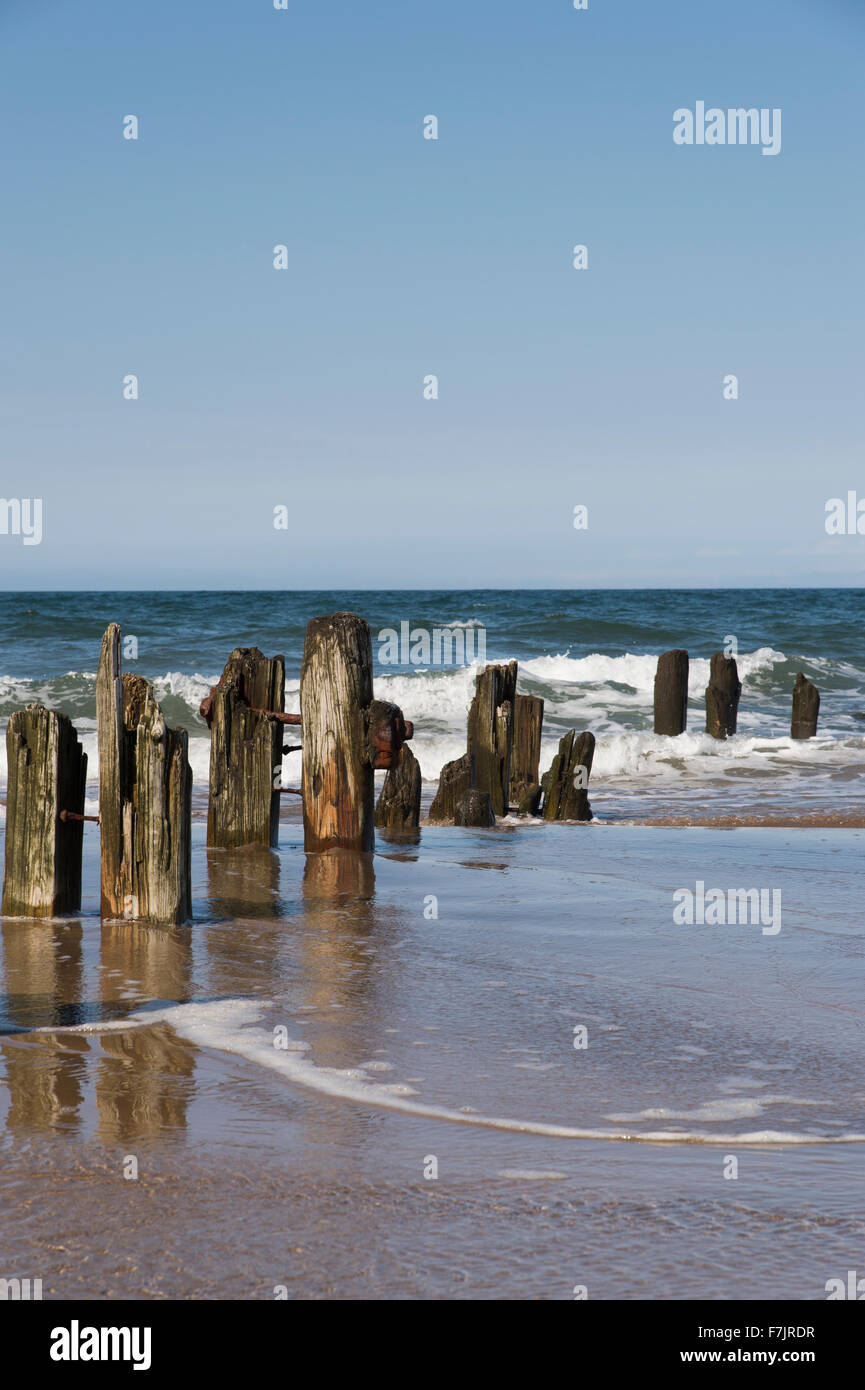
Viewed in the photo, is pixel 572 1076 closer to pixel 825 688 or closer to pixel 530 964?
pixel 530 964

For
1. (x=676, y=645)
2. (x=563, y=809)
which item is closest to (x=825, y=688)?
(x=676, y=645)

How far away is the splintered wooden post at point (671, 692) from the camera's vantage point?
1942 cm

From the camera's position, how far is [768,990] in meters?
5.19

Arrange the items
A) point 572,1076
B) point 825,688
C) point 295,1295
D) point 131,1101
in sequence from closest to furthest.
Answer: point 295,1295
point 131,1101
point 572,1076
point 825,688

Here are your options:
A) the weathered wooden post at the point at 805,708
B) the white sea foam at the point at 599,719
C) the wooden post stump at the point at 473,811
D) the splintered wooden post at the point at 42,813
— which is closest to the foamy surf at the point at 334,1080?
the splintered wooden post at the point at 42,813

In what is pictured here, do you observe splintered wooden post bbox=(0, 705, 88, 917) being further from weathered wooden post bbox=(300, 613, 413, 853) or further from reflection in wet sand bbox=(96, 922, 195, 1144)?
weathered wooden post bbox=(300, 613, 413, 853)

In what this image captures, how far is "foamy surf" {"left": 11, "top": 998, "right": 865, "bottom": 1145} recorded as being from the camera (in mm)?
3570

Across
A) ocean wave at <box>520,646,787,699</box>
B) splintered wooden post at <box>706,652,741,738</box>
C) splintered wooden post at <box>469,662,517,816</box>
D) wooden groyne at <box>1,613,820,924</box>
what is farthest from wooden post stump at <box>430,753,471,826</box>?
ocean wave at <box>520,646,787,699</box>

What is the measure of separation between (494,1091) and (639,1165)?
0.66 metres

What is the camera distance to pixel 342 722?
25.2ft

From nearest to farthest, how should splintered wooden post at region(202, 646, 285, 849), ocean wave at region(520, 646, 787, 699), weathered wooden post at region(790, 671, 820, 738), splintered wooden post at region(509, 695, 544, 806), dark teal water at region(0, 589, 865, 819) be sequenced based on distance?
splintered wooden post at region(202, 646, 285, 849) → splintered wooden post at region(509, 695, 544, 806) → dark teal water at region(0, 589, 865, 819) → weathered wooden post at region(790, 671, 820, 738) → ocean wave at region(520, 646, 787, 699)

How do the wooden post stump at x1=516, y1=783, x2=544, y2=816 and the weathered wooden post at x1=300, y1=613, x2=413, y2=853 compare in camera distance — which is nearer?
the weathered wooden post at x1=300, y1=613, x2=413, y2=853

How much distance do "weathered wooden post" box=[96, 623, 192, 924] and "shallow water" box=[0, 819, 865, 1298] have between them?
0.60ft

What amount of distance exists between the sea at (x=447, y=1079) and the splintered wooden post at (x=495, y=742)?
199 cm
